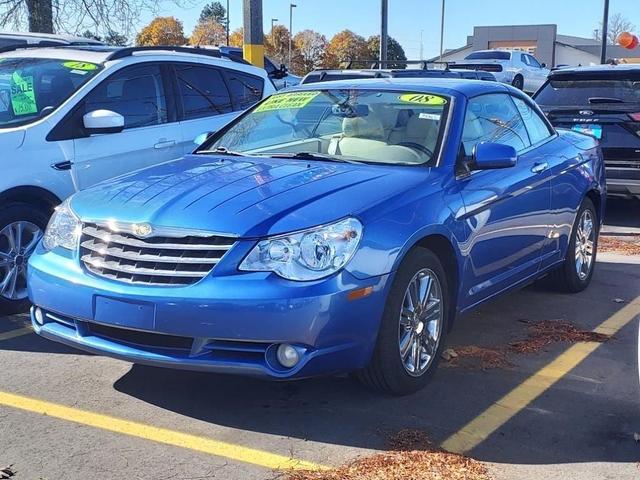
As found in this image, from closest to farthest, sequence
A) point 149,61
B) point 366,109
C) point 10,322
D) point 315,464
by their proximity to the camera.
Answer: point 315,464 → point 366,109 → point 10,322 → point 149,61

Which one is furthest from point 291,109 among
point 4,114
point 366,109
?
point 4,114

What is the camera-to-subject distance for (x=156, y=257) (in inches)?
147

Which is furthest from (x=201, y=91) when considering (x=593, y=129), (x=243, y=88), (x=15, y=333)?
(x=593, y=129)

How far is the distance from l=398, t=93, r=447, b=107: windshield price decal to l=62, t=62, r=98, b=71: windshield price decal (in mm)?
2573

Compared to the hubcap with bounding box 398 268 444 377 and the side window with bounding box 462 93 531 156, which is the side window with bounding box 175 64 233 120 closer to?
the side window with bounding box 462 93 531 156

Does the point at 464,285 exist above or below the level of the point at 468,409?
above

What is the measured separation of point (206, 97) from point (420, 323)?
372 centimetres

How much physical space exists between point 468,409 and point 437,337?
466 millimetres

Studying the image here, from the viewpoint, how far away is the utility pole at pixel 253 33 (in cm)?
1201

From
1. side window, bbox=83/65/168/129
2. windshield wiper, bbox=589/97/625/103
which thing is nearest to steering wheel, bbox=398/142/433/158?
side window, bbox=83/65/168/129

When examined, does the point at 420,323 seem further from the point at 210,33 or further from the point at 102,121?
the point at 210,33

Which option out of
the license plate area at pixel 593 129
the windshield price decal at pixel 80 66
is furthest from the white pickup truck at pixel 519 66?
the windshield price decal at pixel 80 66

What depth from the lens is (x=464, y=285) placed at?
4.60 meters

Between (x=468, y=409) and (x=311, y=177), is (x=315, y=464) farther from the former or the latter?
(x=311, y=177)
